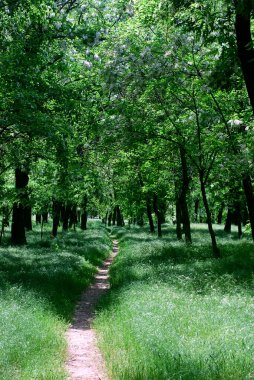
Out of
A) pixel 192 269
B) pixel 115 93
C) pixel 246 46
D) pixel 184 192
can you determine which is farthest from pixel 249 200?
pixel 246 46

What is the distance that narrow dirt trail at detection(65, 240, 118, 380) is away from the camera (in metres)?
7.67

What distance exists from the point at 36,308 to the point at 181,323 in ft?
13.2

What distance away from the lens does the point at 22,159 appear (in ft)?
58.8

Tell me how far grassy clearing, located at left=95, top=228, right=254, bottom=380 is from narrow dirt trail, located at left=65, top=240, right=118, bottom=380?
0.27 m

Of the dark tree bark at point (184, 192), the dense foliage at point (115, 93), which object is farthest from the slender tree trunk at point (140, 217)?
the dense foliage at point (115, 93)

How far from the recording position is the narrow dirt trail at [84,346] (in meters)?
7.67

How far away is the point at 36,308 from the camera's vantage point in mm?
10594

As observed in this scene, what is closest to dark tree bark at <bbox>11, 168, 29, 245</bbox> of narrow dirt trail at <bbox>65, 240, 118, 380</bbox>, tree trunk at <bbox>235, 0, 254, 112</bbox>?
narrow dirt trail at <bbox>65, 240, 118, 380</bbox>

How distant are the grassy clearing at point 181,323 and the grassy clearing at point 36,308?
45.3 inches

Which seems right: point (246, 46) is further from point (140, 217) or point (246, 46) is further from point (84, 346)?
point (140, 217)

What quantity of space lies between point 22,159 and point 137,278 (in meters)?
7.36

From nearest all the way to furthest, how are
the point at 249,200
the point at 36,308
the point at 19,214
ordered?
the point at 36,308 → the point at 249,200 → the point at 19,214

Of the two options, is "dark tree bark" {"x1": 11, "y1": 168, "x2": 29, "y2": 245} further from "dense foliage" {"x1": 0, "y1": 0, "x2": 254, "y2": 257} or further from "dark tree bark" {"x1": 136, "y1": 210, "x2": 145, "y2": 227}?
"dark tree bark" {"x1": 136, "y1": 210, "x2": 145, "y2": 227}

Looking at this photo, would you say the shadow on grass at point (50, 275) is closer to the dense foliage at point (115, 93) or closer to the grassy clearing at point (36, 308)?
the grassy clearing at point (36, 308)
